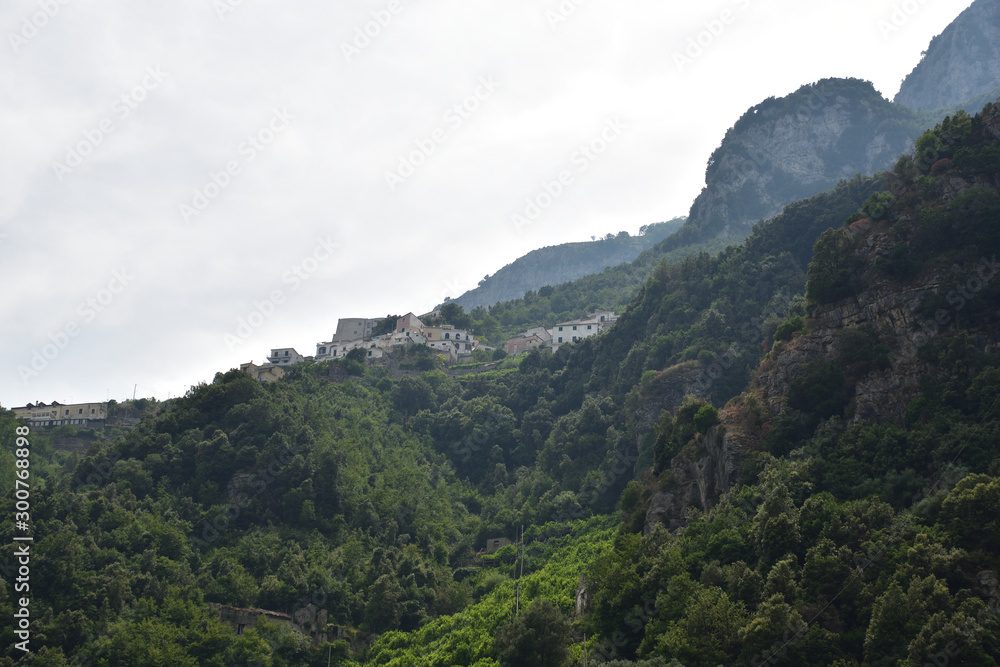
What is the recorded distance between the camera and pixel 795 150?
126 m

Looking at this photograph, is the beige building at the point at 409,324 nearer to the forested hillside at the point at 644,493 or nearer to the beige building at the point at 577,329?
the beige building at the point at 577,329

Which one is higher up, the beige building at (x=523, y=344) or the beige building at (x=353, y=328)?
the beige building at (x=353, y=328)

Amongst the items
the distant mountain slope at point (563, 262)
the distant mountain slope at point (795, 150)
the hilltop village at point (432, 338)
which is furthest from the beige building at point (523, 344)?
the distant mountain slope at point (563, 262)

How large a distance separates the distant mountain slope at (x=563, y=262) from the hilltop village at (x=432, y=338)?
262 ft

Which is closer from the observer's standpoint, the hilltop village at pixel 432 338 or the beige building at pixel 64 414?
the beige building at pixel 64 414

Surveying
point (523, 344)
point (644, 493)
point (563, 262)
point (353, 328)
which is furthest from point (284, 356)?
point (563, 262)

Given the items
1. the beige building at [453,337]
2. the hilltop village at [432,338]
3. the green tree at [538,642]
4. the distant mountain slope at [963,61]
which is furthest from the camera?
the distant mountain slope at [963,61]

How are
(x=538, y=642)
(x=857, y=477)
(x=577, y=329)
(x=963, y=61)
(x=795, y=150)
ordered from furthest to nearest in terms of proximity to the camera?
(x=963, y=61)
(x=795, y=150)
(x=577, y=329)
(x=538, y=642)
(x=857, y=477)

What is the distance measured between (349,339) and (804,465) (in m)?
75.5

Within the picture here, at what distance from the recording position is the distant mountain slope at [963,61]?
152 meters

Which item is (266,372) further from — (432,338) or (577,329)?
(577,329)

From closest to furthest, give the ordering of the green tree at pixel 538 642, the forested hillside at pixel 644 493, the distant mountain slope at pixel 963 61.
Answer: the forested hillside at pixel 644 493
the green tree at pixel 538 642
the distant mountain slope at pixel 963 61

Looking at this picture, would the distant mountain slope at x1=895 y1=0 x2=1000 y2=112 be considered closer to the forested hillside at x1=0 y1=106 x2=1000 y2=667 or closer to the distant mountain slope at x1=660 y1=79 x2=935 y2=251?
the distant mountain slope at x1=660 y1=79 x2=935 y2=251

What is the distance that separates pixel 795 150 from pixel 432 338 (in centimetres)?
6038
